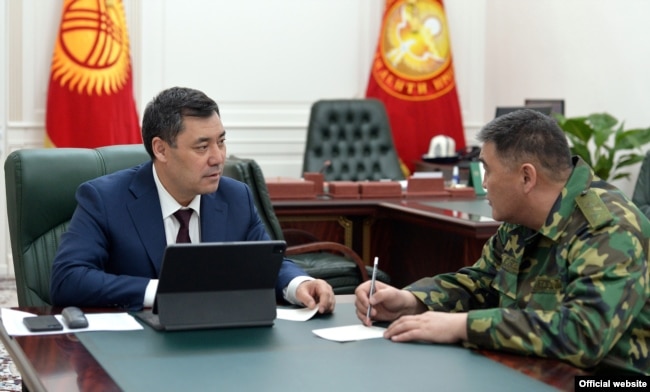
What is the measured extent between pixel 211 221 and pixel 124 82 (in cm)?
395

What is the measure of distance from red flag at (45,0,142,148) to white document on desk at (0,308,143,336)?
161 inches

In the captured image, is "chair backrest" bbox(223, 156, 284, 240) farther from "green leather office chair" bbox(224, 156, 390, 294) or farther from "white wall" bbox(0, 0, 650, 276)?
"white wall" bbox(0, 0, 650, 276)

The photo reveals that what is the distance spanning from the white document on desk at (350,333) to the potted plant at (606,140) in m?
4.12

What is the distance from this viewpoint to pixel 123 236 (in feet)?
8.34

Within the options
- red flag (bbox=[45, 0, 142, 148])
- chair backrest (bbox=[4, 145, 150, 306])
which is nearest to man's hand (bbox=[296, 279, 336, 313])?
chair backrest (bbox=[4, 145, 150, 306])

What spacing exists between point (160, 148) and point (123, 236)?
0.84 ft

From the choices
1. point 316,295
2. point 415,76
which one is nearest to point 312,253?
point 316,295

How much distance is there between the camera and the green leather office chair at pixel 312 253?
398 centimetres

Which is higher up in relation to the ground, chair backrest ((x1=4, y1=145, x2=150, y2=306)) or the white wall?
the white wall

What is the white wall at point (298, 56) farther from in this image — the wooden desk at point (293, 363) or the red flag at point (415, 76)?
the wooden desk at point (293, 363)

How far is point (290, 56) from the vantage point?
7.16m

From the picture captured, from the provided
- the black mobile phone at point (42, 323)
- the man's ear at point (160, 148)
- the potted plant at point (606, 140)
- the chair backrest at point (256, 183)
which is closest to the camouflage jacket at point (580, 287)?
the black mobile phone at point (42, 323)

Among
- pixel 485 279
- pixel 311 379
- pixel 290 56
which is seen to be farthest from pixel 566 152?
pixel 290 56

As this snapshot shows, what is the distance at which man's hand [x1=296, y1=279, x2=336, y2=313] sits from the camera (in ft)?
7.53
